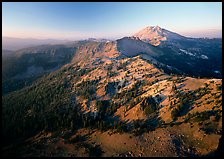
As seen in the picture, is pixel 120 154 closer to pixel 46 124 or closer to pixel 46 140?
pixel 46 140

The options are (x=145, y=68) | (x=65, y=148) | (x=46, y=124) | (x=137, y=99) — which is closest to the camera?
(x=65, y=148)

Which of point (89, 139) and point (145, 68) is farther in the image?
point (145, 68)

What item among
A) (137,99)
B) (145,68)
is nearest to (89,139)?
(137,99)

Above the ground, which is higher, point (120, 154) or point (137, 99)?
point (137, 99)

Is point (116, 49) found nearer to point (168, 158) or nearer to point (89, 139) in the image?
point (89, 139)

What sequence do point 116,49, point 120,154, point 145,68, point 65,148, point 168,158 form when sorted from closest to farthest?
point 168,158 < point 120,154 < point 65,148 < point 145,68 < point 116,49

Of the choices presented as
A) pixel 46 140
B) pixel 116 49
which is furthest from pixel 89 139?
pixel 116 49

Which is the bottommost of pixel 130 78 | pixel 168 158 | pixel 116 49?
pixel 168 158
